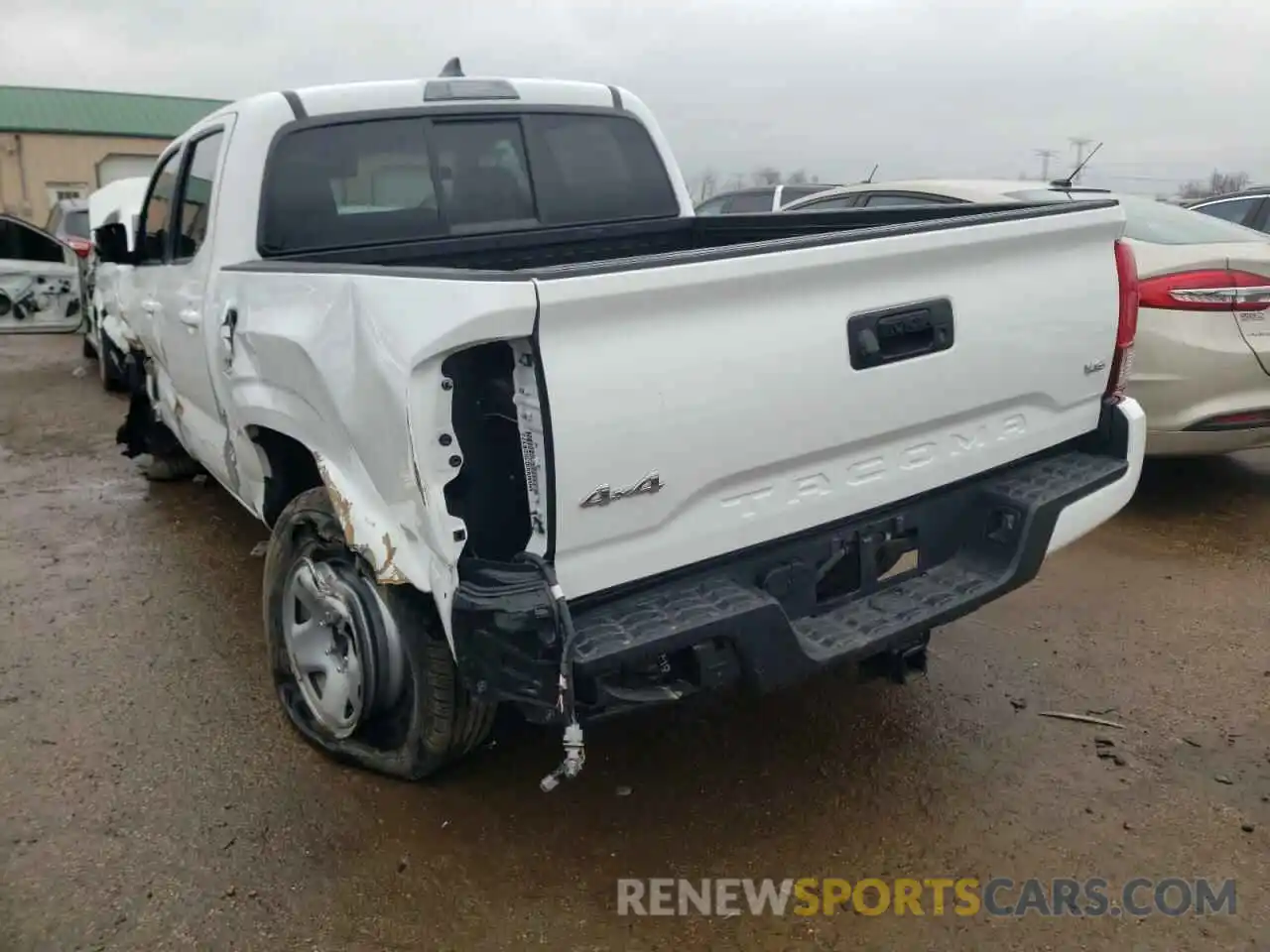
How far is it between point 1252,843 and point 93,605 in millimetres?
4453

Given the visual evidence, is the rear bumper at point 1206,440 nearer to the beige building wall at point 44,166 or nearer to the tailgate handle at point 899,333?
the tailgate handle at point 899,333

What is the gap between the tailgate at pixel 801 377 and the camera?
2230 millimetres

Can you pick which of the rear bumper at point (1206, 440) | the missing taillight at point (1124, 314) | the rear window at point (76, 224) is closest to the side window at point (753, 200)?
the rear bumper at point (1206, 440)

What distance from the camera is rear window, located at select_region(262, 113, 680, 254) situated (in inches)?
146

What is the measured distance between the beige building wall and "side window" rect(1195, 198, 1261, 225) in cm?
4326

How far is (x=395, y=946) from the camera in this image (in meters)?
2.47

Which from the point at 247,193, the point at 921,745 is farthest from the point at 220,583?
the point at 921,745

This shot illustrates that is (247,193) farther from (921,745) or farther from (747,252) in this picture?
(921,745)

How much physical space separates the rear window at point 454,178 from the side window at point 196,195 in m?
0.41

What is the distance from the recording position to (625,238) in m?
4.43

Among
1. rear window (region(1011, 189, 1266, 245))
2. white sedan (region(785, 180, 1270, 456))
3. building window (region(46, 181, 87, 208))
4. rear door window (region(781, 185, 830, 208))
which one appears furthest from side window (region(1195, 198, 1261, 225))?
building window (region(46, 181, 87, 208))

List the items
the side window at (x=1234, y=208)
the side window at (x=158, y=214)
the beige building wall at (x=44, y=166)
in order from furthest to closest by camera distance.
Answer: the beige building wall at (x=44, y=166) < the side window at (x=1234, y=208) < the side window at (x=158, y=214)

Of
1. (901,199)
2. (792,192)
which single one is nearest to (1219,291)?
(901,199)

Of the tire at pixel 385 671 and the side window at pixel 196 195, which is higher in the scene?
the side window at pixel 196 195
